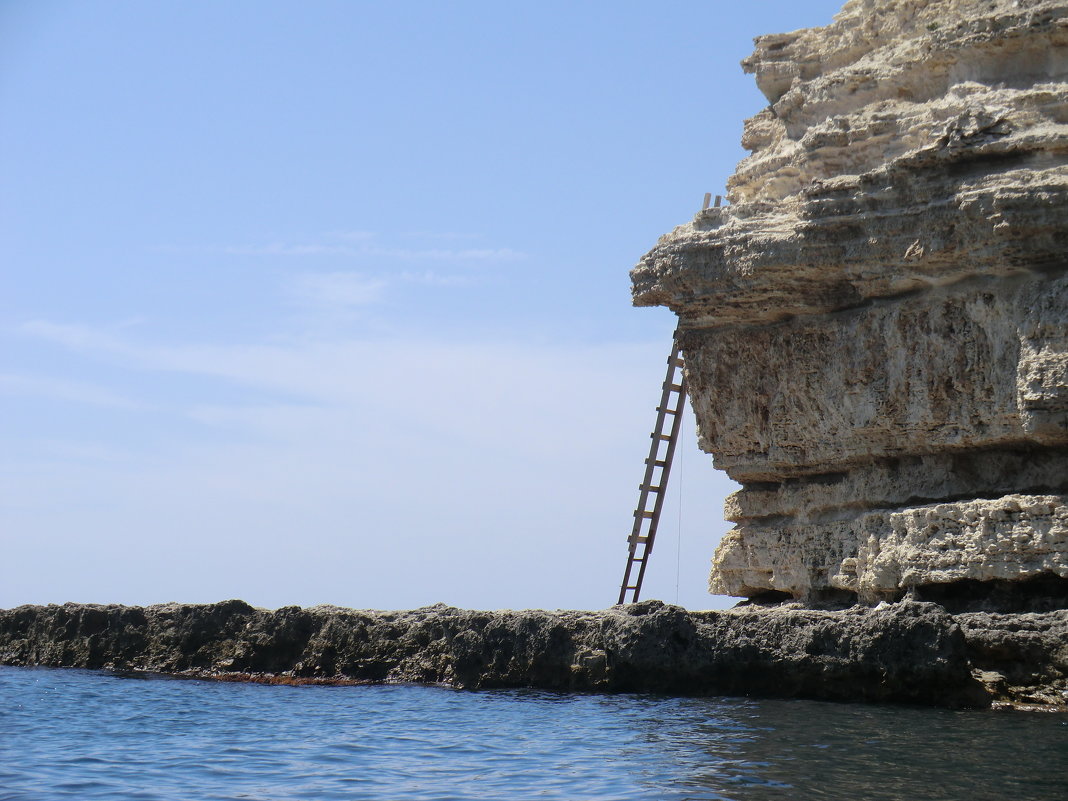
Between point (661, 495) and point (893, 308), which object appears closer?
point (893, 308)

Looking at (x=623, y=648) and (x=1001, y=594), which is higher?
(x=1001, y=594)

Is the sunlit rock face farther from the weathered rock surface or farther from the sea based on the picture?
the sea

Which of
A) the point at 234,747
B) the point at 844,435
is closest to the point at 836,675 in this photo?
the point at 844,435

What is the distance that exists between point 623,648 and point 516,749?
10.6ft

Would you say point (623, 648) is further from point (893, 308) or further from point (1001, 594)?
point (893, 308)

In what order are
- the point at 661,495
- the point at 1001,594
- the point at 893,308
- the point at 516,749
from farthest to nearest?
the point at 661,495 → the point at 893,308 → the point at 1001,594 → the point at 516,749

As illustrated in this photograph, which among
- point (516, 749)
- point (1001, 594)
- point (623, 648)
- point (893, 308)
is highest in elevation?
point (893, 308)

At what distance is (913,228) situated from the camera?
16188mm

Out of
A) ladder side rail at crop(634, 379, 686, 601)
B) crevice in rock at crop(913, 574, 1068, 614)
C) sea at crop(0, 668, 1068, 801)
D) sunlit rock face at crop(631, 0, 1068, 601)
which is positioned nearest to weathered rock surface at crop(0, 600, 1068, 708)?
sea at crop(0, 668, 1068, 801)

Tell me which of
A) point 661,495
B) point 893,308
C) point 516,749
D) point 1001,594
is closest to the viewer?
point 516,749

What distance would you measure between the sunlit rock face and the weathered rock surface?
146 cm

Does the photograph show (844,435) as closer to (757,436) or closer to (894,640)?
(757,436)

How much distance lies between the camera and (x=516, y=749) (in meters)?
12.4

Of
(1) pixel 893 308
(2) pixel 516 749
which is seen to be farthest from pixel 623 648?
(1) pixel 893 308
